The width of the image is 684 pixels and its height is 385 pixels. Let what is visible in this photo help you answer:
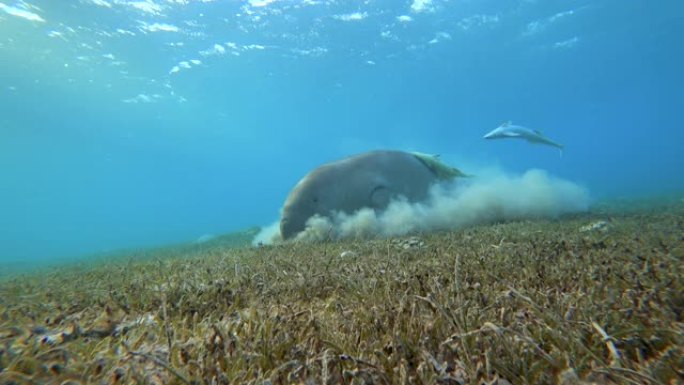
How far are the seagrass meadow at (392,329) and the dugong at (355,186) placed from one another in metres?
4.55

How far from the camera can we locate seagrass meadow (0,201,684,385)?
4.13 ft

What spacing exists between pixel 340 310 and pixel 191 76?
156 feet

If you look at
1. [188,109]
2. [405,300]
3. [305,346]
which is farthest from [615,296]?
[188,109]

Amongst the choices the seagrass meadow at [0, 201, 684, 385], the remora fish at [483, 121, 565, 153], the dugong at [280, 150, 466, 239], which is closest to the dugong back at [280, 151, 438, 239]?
the dugong at [280, 150, 466, 239]

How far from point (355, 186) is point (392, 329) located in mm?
6472

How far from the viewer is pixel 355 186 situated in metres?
8.09

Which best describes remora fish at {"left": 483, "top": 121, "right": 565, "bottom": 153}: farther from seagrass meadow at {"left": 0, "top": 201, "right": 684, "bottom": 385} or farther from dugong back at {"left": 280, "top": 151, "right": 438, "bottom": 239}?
seagrass meadow at {"left": 0, "top": 201, "right": 684, "bottom": 385}

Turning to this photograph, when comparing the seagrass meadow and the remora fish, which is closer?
the seagrass meadow

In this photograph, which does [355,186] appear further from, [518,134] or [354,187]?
[518,134]

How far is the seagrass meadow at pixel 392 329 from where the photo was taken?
126 cm

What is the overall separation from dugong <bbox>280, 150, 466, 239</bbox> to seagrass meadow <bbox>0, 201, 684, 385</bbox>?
4554mm

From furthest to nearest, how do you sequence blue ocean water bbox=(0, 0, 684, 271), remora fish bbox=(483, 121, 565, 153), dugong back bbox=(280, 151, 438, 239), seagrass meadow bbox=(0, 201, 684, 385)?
blue ocean water bbox=(0, 0, 684, 271), remora fish bbox=(483, 121, 565, 153), dugong back bbox=(280, 151, 438, 239), seagrass meadow bbox=(0, 201, 684, 385)

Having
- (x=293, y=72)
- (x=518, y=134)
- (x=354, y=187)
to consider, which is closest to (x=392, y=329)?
(x=354, y=187)

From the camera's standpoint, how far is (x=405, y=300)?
6.50 ft
